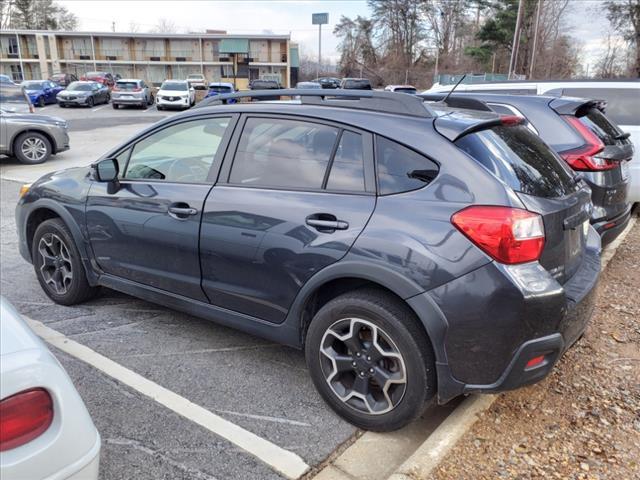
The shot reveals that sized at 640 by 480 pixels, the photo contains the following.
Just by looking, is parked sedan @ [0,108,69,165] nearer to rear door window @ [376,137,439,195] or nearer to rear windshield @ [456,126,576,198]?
rear door window @ [376,137,439,195]

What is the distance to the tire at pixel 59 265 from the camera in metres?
4.18

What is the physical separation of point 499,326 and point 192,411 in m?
1.72

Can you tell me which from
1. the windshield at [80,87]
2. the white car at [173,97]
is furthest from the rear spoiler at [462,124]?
the windshield at [80,87]

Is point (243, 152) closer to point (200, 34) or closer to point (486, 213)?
point (486, 213)

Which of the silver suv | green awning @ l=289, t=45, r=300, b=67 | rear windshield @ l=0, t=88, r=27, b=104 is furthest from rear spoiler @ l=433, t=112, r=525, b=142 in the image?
green awning @ l=289, t=45, r=300, b=67

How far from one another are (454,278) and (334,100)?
138 centimetres

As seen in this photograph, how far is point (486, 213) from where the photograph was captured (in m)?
2.42

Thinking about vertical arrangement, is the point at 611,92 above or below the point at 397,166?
above

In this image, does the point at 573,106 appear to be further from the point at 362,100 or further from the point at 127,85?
A: the point at 127,85

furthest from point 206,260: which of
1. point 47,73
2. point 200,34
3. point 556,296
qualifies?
point 47,73

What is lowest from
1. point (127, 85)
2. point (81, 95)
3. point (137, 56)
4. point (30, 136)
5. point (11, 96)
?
point (30, 136)

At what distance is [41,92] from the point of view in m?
34.6

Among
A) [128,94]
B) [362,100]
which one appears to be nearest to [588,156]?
[362,100]

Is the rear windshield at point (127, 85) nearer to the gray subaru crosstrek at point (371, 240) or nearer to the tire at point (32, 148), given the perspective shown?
the tire at point (32, 148)
